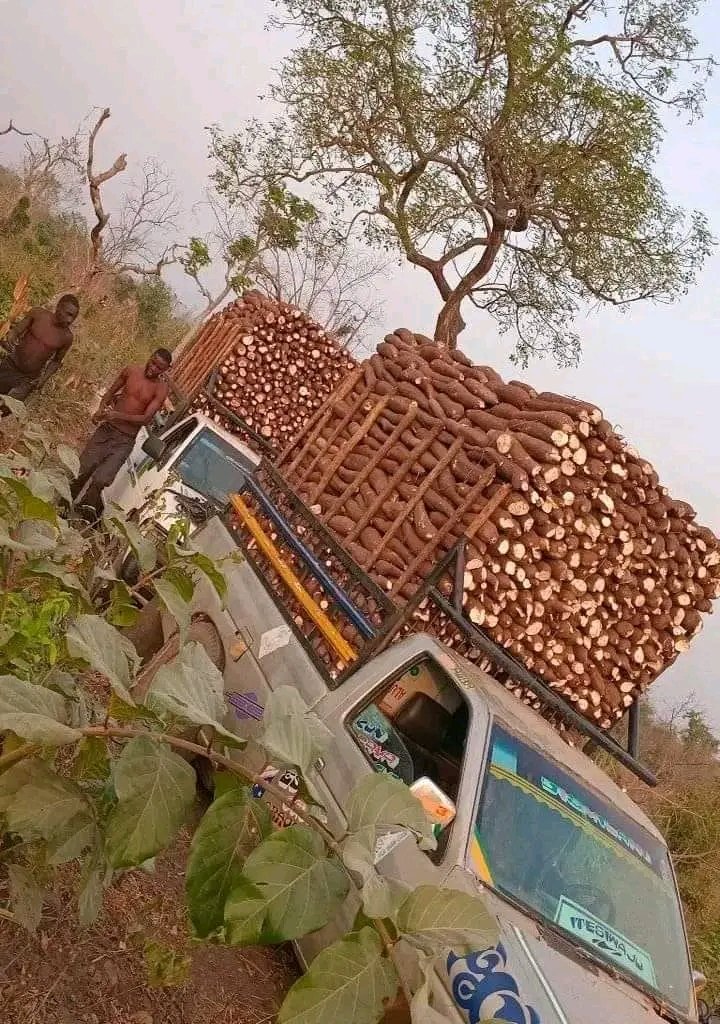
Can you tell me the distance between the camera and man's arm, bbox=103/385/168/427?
271 inches

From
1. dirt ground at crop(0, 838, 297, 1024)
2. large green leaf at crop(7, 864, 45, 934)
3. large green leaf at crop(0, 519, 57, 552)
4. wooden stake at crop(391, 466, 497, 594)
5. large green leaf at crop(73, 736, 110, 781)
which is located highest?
wooden stake at crop(391, 466, 497, 594)

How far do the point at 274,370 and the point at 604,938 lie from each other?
7988 millimetres

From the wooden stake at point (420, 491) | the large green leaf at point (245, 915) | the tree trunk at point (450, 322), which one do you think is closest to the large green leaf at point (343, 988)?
the large green leaf at point (245, 915)

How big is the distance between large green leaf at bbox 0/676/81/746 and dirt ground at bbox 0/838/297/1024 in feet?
3.52

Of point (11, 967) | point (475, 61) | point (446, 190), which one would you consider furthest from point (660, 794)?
point (475, 61)

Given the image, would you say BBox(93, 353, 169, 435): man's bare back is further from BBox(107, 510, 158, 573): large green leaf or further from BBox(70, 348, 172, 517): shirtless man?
BBox(107, 510, 158, 573): large green leaf

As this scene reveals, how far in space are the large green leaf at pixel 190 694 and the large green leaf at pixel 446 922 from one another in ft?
1.37

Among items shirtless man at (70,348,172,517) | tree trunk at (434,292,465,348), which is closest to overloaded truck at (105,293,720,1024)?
shirtless man at (70,348,172,517)

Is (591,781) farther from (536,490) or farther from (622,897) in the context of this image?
(536,490)

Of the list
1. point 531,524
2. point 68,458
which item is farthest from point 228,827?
point 531,524

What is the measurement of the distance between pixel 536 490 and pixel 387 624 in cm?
131

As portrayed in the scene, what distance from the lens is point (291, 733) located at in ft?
4.66

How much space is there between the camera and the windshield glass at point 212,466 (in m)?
6.62

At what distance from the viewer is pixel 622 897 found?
289cm
